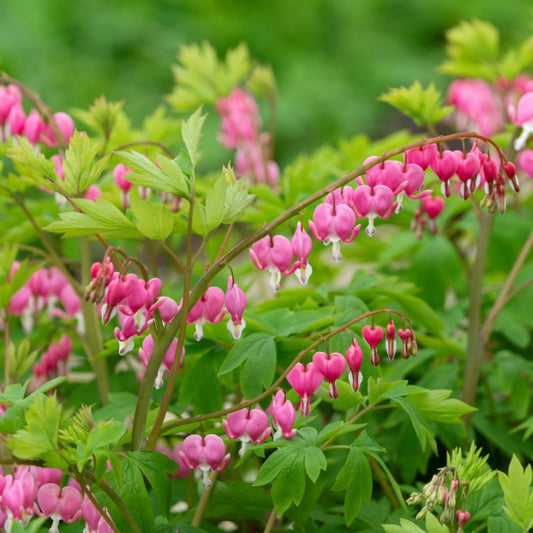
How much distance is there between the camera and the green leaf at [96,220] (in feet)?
3.92

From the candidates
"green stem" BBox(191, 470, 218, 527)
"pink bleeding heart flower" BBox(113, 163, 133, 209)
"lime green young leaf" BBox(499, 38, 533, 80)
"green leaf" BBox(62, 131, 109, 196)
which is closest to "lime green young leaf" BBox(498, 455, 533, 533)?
"green stem" BBox(191, 470, 218, 527)

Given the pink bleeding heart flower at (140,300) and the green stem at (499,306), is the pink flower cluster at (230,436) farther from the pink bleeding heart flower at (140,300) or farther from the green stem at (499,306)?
the green stem at (499,306)

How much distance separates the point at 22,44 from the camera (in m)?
6.26

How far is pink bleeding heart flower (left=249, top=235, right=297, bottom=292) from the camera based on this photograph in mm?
1256

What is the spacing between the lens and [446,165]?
4.19ft

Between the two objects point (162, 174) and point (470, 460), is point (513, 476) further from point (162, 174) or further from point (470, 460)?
point (162, 174)

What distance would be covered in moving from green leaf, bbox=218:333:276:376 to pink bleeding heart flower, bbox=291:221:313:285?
176 millimetres

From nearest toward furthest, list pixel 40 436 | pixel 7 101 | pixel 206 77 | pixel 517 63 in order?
pixel 40 436, pixel 7 101, pixel 517 63, pixel 206 77

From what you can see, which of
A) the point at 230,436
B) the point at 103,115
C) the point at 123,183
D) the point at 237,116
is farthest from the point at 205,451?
the point at 237,116

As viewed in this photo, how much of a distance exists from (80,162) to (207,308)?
10.6 inches

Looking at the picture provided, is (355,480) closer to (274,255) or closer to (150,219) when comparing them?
(274,255)

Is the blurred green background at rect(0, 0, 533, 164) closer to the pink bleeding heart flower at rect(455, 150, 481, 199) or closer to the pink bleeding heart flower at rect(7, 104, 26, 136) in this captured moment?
the pink bleeding heart flower at rect(7, 104, 26, 136)

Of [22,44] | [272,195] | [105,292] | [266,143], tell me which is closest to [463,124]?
[266,143]

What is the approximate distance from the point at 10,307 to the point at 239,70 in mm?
934
